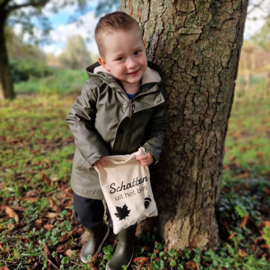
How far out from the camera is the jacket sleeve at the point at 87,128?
1.45 meters

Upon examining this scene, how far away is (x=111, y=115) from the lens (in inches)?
58.2

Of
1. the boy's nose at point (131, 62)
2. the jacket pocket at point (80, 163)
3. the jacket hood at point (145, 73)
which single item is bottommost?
the jacket pocket at point (80, 163)

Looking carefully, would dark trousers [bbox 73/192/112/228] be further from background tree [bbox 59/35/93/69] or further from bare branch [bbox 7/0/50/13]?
background tree [bbox 59/35/93/69]

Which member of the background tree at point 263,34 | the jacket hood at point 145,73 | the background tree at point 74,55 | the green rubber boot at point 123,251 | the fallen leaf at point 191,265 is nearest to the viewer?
the jacket hood at point 145,73

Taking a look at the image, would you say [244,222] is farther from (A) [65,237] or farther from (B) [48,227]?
(B) [48,227]

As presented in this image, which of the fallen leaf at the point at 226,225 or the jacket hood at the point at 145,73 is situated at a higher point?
→ the jacket hood at the point at 145,73

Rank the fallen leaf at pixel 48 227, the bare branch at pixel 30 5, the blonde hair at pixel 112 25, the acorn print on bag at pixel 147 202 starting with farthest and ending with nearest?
the bare branch at pixel 30 5 < the fallen leaf at pixel 48 227 < the acorn print on bag at pixel 147 202 < the blonde hair at pixel 112 25

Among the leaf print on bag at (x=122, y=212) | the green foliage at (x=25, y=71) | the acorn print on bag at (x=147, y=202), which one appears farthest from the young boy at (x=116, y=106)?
the green foliage at (x=25, y=71)

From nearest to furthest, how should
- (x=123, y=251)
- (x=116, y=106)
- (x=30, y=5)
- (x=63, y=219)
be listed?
(x=116, y=106)
(x=123, y=251)
(x=63, y=219)
(x=30, y=5)

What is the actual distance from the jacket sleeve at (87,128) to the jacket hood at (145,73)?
0.30ft

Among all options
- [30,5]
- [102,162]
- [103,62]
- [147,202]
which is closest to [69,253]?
[147,202]

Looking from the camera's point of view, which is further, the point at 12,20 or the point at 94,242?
the point at 12,20

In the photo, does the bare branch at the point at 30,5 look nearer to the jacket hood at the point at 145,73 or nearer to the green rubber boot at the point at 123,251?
the jacket hood at the point at 145,73

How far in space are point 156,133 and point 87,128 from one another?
1.68 ft
